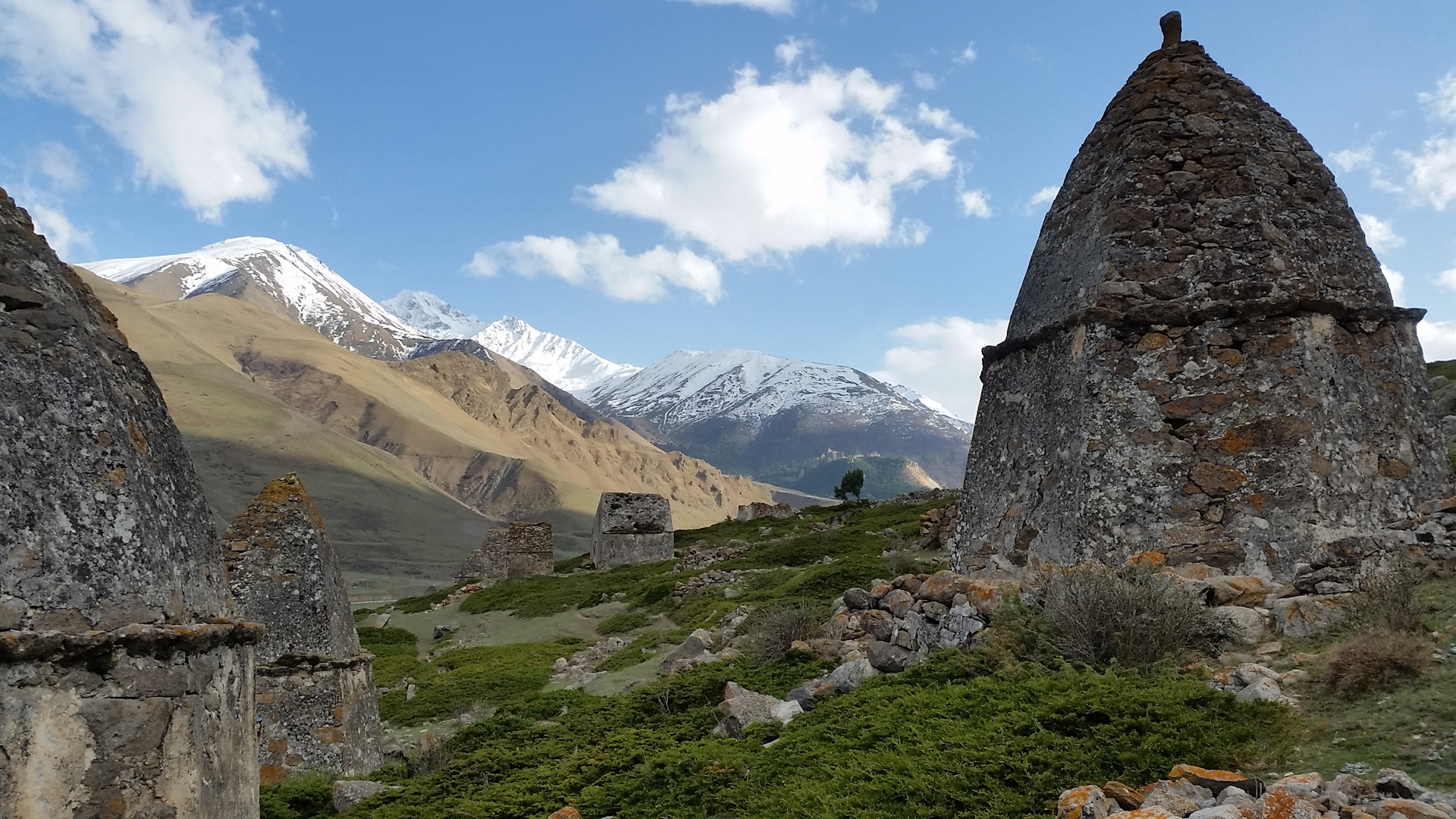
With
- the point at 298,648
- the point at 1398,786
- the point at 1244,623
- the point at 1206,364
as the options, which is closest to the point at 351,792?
the point at 298,648

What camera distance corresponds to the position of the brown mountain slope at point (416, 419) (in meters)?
106

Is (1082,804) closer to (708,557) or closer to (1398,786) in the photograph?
(1398,786)

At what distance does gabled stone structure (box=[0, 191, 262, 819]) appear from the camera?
3.27 meters

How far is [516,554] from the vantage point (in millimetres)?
37406

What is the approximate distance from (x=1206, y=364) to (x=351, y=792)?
8.06 meters

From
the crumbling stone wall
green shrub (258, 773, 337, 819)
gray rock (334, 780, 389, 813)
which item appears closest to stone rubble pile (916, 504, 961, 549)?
gray rock (334, 780, 389, 813)

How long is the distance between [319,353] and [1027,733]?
164 metres

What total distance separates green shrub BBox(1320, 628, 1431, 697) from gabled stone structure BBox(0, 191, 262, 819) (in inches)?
212

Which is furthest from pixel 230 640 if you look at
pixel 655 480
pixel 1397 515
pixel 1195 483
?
pixel 655 480

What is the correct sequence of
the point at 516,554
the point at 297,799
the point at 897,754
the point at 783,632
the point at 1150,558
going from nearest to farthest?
the point at 897,754
the point at 1150,558
the point at 297,799
the point at 783,632
the point at 516,554

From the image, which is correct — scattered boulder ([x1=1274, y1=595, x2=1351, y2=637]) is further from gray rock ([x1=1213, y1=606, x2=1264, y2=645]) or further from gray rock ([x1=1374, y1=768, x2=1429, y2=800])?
gray rock ([x1=1374, y1=768, x2=1429, y2=800])

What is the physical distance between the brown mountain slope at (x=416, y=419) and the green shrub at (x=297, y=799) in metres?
78.5

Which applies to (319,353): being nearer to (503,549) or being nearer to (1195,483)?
(503,549)

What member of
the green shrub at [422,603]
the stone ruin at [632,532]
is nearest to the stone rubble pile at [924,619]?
the stone ruin at [632,532]
